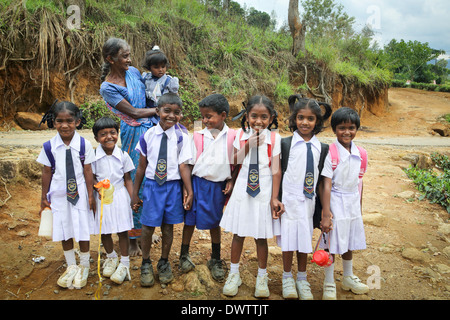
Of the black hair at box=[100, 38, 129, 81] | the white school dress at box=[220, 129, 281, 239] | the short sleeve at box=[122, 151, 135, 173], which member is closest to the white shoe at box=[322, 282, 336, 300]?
the white school dress at box=[220, 129, 281, 239]

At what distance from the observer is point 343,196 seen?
2.42 meters

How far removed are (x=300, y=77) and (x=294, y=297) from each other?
10.7 metres

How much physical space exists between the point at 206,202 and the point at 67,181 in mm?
1065

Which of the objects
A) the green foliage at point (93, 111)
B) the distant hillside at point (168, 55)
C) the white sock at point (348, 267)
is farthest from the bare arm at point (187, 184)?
the distant hillside at point (168, 55)

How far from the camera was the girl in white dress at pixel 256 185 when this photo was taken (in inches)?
92.3

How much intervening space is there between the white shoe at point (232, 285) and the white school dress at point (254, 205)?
0.37 meters

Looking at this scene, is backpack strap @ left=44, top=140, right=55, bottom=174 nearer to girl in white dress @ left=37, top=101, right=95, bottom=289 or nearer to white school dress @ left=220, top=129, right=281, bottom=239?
girl in white dress @ left=37, top=101, right=95, bottom=289

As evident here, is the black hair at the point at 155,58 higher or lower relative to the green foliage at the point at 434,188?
higher

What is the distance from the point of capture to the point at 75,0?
24.2 feet

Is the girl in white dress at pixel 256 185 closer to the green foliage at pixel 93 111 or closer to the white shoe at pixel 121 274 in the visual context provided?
the white shoe at pixel 121 274

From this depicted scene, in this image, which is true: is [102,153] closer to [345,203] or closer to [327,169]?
[327,169]

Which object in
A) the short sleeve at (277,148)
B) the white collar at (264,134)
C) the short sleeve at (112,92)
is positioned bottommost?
the short sleeve at (277,148)

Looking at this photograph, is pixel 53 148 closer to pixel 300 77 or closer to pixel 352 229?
pixel 352 229
